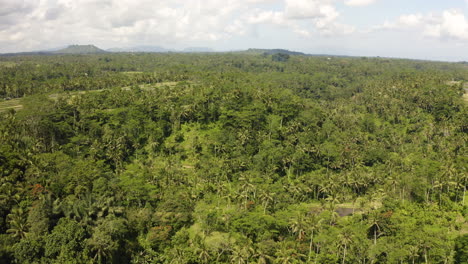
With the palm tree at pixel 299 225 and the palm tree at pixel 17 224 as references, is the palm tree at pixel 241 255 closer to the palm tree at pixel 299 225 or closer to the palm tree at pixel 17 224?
the palm tree at pixel 299 225

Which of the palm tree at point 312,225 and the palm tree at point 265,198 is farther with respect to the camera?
the palm tree at point 265,198

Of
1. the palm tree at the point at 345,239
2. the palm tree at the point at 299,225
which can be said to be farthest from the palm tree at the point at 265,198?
the palm tree at the point at 345,239

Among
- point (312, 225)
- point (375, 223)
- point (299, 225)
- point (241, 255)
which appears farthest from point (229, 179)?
point (375, 223)

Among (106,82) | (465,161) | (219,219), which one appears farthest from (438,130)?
(106,82)

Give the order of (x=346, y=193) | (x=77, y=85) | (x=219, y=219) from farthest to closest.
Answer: (x=77, y=85)
(x=346, y=193)
(x=219, y=219)

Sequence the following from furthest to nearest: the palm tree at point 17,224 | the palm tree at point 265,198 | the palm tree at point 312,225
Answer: the palm tree at point 265,198
the palm tree at point 312,225
the palm tree at point 17,224

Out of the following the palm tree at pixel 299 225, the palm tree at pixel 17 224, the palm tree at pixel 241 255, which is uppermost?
the palm tree at pixel 17 224

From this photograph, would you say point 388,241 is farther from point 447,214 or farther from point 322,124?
point 322,124

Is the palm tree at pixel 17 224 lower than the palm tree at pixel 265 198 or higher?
higher
